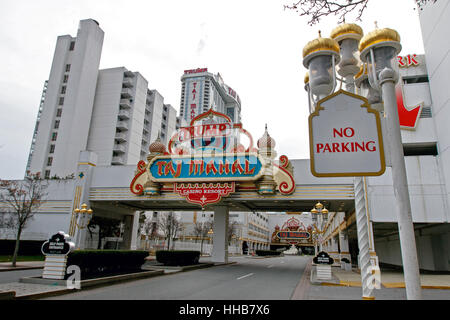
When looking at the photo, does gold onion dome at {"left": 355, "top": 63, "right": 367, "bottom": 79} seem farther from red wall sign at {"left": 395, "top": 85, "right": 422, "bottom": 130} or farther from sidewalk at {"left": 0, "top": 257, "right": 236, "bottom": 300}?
red wall sign at {"left": 395, "top": 85, "right": 422, "bottom": 130}

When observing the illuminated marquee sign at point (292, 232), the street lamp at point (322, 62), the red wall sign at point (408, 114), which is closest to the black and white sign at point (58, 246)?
the street lamp at point (322, 62)

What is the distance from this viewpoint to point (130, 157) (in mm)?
60625

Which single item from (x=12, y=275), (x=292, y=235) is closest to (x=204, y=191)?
(x=12, y=275)

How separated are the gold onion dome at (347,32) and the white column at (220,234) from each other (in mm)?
23050

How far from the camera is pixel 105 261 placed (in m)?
14.6

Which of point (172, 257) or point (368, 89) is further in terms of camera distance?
point (172, 257)

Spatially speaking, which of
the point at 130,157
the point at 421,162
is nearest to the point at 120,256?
the point at 421,162

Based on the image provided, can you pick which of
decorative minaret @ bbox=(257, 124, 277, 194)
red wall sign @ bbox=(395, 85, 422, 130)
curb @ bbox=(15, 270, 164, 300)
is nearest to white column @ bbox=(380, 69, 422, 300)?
curb @ bbox=(15, 270, 164, 300)

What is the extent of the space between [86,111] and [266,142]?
148 ft

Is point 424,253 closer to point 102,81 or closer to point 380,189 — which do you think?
point 380,189

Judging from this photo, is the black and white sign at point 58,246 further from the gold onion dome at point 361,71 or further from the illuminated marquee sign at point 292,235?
the illuminated marquee sign at point 292,235

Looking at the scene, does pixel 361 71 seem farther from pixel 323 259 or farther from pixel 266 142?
pixel 266 142

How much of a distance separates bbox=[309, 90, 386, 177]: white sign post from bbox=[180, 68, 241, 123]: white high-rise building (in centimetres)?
13484
